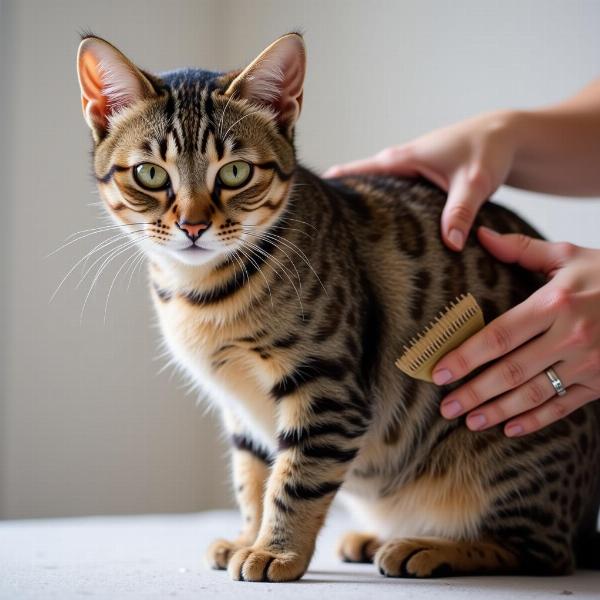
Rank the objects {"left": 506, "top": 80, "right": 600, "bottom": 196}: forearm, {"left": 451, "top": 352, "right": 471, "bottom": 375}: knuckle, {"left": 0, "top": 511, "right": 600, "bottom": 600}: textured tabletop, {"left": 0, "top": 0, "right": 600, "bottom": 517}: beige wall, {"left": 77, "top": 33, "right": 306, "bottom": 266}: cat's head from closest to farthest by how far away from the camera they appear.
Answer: {"left": 0, "top": 511, "right": 600, "bottom": 600}: textured tabletop → {"left": 77, "top": 33, "right": 306, "bottom": 266}: cat's head → {"left": 451, "top": 352, "right": 471, "bottom": 375}: knuckle → {"left": 506, "top": 80, "right": 600, "bottom": 196}: forearm → {"left": 0, "top": 0, "right": 600, "bottom": 517}: beige wall

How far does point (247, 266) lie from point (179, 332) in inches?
6.2

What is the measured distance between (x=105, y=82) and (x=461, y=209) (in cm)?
61

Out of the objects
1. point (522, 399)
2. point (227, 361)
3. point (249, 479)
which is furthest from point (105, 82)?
point (522, 399)

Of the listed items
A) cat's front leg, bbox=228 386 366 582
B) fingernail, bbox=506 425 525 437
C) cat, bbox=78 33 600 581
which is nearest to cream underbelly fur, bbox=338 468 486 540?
cat, bbox=78 33 600 581

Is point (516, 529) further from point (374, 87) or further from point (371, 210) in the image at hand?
point (374, 87)

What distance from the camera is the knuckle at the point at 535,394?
128 centimetres

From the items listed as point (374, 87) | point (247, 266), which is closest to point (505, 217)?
point (247, 266)

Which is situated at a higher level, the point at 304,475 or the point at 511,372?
the point at 511,372

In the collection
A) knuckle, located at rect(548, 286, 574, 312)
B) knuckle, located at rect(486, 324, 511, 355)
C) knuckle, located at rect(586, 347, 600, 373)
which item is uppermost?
knuckle, located at rect(548, 286, 574, 312)

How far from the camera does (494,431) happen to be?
1.32m

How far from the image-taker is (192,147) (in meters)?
1.16

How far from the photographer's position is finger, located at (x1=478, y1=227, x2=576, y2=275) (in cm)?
138

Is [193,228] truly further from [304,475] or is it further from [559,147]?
[559,147]

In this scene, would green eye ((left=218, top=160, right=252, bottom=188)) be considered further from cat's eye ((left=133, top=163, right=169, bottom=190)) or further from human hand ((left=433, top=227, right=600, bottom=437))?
human hand ((left=433, top=227, right=600, bottom=437))
